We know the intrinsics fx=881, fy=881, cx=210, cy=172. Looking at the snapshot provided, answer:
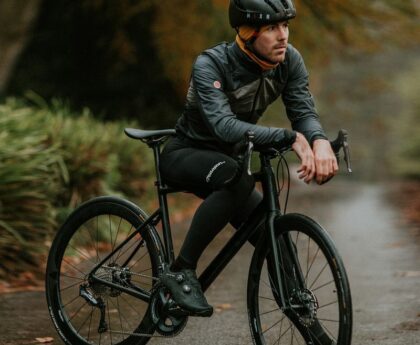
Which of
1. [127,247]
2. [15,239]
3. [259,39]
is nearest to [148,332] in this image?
[127,247]

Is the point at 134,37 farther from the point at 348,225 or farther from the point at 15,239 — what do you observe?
the point at 15,239

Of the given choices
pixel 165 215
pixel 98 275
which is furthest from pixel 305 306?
pixel 98 275

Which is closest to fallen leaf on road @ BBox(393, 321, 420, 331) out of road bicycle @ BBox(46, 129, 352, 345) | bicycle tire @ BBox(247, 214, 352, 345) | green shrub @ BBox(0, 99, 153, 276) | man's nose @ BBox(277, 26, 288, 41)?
road bicycle @ BBox(46, 129, 352, 345)

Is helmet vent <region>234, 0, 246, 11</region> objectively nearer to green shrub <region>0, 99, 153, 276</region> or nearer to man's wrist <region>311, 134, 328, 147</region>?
man's wrist <region>311, 134, 328, 147</region>

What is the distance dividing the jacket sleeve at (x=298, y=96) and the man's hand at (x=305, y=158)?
17.1 inches

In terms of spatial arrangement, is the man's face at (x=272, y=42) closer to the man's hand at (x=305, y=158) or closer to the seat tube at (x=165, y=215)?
the man's hand at (x=305, y=158)

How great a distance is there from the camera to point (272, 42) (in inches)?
162

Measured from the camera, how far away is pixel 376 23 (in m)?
14.2

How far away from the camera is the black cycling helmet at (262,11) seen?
4059 millimetres

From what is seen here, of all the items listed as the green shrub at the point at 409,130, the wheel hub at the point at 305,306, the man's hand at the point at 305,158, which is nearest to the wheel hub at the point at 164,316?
the wheel hub at the point at 305,306

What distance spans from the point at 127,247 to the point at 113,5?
1236cm

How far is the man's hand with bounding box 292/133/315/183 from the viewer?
3779 mm

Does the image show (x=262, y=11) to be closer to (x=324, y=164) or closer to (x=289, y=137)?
(x=289, y=137)

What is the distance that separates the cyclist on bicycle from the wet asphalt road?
45.1 inches
